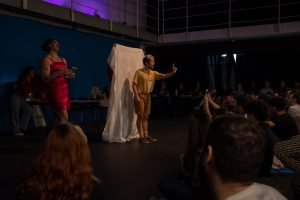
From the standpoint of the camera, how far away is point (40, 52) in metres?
8.50

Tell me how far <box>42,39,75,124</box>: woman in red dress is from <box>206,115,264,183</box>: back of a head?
10.2 ft

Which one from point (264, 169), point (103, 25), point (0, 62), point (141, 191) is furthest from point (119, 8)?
point (264, 169)

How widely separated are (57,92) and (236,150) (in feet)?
10.8

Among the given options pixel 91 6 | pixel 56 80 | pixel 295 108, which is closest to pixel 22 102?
pixel 56 80

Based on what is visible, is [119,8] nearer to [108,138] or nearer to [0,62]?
[0,62]

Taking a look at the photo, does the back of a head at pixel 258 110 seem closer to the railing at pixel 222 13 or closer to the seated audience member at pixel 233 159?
the seated audience member at pixel 233 159

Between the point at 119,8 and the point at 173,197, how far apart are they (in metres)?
9.19

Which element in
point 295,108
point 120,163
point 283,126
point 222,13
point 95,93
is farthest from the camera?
point 222,13

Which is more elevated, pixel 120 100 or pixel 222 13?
pixel 222 13

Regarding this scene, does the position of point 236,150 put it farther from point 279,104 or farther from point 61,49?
point 61,49

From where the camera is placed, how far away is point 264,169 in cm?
246

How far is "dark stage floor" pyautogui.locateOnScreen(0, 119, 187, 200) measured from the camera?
331cm

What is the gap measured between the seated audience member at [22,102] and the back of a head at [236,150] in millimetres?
6659

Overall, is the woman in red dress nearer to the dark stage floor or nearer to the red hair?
the dark stage floor
